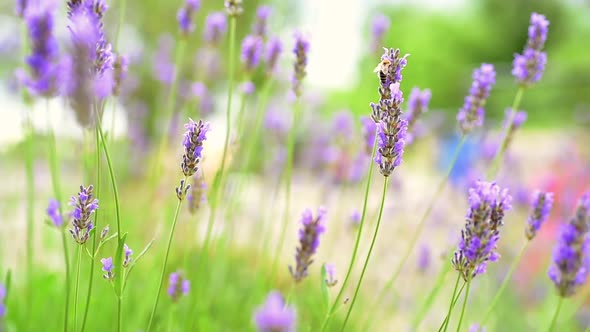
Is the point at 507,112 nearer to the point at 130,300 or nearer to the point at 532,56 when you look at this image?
the point at 532,56

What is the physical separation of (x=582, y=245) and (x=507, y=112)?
76 centimetres

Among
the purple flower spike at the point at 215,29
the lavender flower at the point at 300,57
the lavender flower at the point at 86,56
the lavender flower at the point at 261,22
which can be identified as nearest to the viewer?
the lavender flower at the point at 86,56

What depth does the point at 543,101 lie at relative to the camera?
47.6 ft

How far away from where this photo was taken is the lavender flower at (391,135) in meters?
0.93

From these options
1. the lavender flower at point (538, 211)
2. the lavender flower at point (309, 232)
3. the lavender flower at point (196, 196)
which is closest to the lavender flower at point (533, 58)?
the lavender flower at point (538, 211)

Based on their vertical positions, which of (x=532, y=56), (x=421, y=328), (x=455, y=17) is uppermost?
(x=455, y=17)

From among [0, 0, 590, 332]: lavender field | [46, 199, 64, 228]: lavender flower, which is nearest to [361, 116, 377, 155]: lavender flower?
[0, 0, 590, 332]: lavender field

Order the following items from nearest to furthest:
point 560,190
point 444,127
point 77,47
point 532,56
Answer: point 77,47
point 532,56
point 560,190
point 444,127

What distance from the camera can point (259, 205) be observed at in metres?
4.04

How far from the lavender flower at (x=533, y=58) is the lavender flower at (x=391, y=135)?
65 centimetres

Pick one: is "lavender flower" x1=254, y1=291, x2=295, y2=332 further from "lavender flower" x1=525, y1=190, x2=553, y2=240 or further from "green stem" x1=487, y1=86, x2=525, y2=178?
"green stem" x1=487, y1=86, x2=525, y2=178

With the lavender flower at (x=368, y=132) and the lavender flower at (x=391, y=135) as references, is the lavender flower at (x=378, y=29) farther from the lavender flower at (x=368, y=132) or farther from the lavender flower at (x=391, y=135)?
the lavender flower at (x=391, y=135)

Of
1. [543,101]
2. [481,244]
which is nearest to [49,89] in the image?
[481,244]

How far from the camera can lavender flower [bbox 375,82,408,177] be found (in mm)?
929
